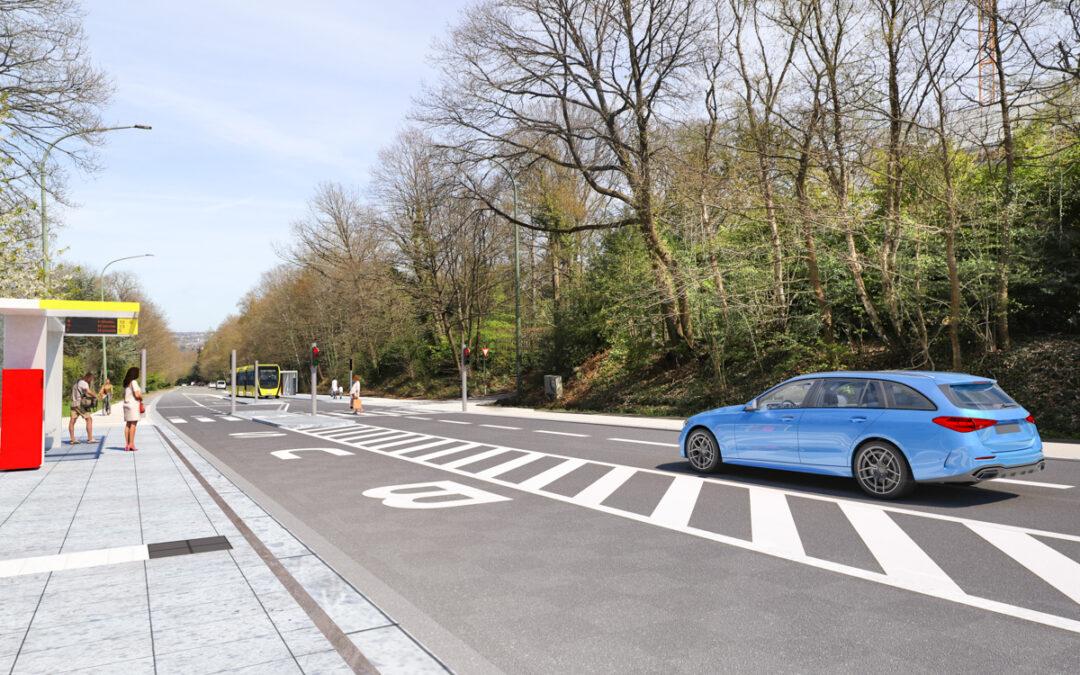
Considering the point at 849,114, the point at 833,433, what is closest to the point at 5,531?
the point at 833,433

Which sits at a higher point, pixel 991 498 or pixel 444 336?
pixel 444 336

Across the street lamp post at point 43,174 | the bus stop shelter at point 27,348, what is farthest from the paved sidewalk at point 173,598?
the street lamp post at point 43,174

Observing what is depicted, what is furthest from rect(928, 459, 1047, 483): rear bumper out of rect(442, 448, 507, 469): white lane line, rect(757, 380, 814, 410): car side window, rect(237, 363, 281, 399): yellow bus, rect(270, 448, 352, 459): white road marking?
rect(237, 363, 281, 399): yellow bus

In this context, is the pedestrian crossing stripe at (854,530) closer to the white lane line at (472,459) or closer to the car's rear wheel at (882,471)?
the white lane line at (472,459)

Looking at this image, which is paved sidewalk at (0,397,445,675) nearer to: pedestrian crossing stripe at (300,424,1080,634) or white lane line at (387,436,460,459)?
pedestrian crossing stripe at (300,424,1080,634)

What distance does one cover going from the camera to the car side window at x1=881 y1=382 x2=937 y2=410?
7598mm

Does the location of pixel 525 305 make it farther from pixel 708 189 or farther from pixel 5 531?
pixel 5 531

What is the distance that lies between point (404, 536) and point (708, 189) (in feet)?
46.8

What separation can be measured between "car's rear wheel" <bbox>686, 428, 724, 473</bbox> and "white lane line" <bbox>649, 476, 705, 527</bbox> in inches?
13.9

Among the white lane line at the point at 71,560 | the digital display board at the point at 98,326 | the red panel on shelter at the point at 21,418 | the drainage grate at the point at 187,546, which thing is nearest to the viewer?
the white lane line at the point at 71,560

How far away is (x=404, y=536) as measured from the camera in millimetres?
6617

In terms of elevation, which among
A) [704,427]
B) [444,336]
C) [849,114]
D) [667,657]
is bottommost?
[667,657]

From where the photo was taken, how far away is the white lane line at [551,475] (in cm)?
934

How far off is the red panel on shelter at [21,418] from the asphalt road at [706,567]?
4.06m
